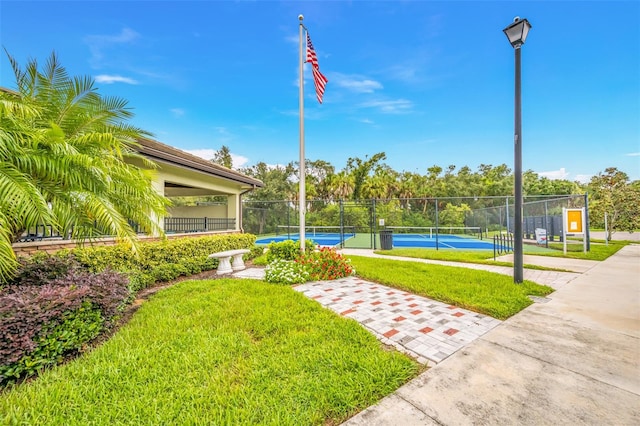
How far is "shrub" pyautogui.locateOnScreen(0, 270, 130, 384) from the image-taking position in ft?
7.14

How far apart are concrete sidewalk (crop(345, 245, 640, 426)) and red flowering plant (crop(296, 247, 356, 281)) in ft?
10.9

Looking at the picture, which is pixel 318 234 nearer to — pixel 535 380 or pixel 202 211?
pixel 202 211

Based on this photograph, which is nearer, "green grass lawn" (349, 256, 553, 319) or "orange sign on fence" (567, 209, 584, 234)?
"green grass lawn" (349, 256, 553, 319)

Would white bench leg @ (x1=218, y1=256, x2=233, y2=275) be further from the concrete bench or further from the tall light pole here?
the tall light pole

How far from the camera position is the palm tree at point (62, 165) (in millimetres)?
2324

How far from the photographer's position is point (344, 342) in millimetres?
2705

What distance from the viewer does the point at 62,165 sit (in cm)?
261

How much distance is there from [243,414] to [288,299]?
2.44 metres

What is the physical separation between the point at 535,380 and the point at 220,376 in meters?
2.63

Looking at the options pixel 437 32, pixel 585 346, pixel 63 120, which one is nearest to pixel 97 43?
pixel 63 120

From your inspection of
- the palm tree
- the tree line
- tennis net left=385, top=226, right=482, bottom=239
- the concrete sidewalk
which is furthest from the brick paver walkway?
the tree line

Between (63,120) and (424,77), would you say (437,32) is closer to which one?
(424,77)

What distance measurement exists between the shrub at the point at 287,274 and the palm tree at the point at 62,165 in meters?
2.55

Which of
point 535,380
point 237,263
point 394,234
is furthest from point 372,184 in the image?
point 535,380
